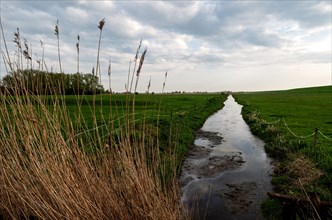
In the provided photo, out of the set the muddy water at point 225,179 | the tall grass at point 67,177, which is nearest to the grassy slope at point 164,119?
the tall grass at point 67,177

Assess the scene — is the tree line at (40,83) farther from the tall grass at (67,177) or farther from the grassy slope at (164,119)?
the grassy slope at (164,119)

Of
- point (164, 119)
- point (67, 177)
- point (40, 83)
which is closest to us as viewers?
point (67, 177)

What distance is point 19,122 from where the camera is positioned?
3.60 meters

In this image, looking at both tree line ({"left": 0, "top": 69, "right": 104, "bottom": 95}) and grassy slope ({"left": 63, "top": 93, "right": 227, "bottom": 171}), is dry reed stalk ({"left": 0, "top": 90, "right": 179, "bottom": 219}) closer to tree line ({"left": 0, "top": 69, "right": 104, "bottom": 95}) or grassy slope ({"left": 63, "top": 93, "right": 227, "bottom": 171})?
tree line ({"left": 0, "top": 69, "right": 104, "bottom": 95})

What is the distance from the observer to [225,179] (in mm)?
9594

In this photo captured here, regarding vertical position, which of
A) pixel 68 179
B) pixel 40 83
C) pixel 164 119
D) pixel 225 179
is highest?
pixel 40 83

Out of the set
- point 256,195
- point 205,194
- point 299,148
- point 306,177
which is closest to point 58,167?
point 205,194

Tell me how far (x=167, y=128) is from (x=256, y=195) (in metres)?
7.55

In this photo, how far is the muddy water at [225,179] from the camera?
7.23 meters

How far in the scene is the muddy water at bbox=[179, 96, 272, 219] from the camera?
723cm

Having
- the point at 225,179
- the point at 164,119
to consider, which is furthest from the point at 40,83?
the point at 164,119

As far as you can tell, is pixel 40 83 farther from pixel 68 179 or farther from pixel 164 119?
pixel 164 119

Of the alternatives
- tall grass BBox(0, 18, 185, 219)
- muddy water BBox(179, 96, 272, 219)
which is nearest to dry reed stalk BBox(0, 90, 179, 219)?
tall grass BBox(0, 18, 185, 219)

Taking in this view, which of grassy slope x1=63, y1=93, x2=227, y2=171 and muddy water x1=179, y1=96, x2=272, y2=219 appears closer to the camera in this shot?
grassy slope x1=63, y1=93, x2=227, y2=171
